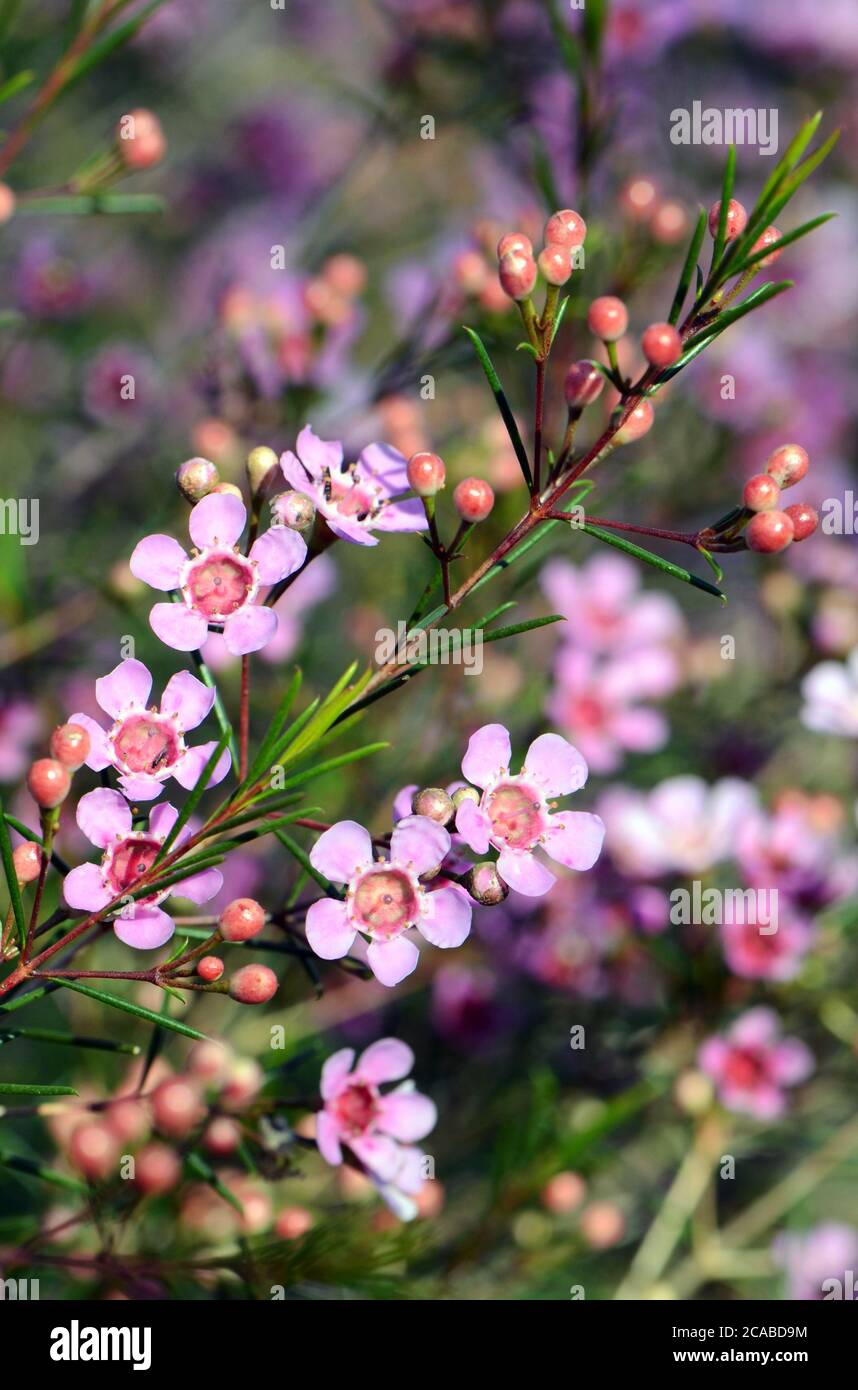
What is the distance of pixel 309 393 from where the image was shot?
77.0 inches

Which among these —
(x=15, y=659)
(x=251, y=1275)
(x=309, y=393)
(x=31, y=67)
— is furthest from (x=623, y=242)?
(x=251, y=1275)

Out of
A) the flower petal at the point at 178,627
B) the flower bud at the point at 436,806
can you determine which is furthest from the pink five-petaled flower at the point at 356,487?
the flower bud at the point at 436,806

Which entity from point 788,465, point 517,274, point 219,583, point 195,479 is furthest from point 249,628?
point 788,465

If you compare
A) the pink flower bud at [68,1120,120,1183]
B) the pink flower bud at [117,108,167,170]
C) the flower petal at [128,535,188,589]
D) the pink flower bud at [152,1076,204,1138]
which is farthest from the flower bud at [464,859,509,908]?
the pink flower bud at [117,108,167,170]

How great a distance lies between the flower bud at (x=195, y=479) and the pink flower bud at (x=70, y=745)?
0.82 feet

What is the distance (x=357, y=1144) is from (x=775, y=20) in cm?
347

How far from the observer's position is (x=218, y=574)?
105 cm

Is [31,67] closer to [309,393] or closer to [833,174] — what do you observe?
[309,393]

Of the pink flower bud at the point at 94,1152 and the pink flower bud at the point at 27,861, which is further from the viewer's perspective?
the pink flower bud at the point at 94,1152

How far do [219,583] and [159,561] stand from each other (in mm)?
65

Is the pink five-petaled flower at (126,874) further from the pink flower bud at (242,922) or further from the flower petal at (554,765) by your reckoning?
the flower petal at (554,765)

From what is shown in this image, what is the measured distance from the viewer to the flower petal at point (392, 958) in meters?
0.98

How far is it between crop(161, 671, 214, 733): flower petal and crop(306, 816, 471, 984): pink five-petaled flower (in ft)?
0.48

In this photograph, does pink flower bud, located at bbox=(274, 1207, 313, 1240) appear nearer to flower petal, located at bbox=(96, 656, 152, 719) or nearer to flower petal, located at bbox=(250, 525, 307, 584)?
flower petal, located at bbox=(96, 656, 152, 719)
